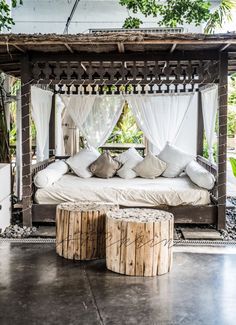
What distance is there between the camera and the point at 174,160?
23.4 feet

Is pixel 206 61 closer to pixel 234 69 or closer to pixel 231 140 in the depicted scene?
pixel 234 69

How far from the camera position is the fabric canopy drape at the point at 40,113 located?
21.8 ft

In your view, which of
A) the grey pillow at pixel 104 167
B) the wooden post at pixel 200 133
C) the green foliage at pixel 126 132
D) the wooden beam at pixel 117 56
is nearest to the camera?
the wooden beam at pixel 117 56

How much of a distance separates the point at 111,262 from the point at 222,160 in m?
2.72

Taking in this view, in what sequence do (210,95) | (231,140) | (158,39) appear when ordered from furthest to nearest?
(231,140), (210,95), (158,39)

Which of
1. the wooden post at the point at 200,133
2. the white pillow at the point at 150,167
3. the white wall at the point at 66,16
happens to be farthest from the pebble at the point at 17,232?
the white wall at the point at 66,16

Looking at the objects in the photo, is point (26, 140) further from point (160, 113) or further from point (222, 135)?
point (160, 113)

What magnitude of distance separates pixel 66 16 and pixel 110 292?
8258 mm

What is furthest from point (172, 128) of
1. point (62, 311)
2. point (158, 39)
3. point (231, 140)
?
point (231, 140)

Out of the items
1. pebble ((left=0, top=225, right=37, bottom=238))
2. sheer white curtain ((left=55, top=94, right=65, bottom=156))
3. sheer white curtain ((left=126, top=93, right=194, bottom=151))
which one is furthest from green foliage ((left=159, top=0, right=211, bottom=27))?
pebble ((left=0, top=225, right=37, bottom=238))

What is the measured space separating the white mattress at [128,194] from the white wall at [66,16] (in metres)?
5.22

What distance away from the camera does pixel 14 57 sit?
609cm

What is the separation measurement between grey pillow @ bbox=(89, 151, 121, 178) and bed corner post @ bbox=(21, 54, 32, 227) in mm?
1252

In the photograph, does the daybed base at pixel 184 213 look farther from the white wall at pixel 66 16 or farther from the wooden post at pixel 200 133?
the white wall at pixel 66 16
